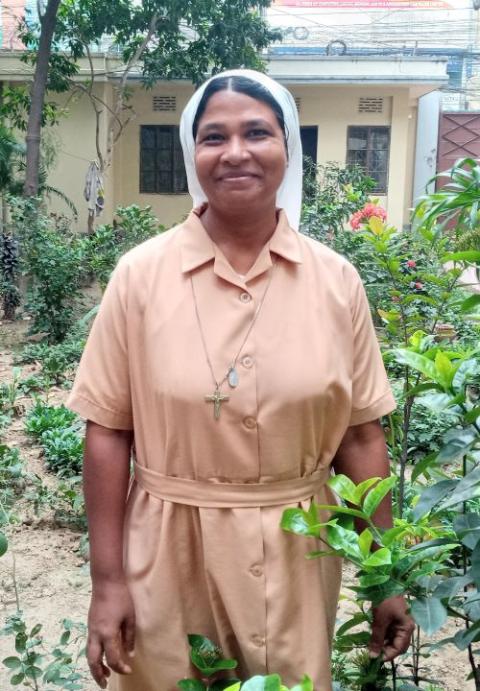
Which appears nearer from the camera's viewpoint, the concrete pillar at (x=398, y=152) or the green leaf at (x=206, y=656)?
the green leaf at (x=206, y=656)

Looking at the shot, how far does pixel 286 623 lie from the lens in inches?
57.8

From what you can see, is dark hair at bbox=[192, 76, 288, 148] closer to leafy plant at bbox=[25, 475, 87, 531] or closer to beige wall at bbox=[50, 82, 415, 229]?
leafy plant at bbox=[25, 475, 87, 531]

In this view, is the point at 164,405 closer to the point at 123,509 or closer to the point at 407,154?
the point at 123,509

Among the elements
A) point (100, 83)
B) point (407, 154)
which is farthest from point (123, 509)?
point (407, 154)

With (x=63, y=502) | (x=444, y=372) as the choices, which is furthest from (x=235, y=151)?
(x=63, y=502)

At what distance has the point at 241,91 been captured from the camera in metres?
1.47

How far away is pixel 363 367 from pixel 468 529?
387mm

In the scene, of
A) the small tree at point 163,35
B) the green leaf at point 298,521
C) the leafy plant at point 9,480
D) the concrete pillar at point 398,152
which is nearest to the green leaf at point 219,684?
the green leaf at point 298,521

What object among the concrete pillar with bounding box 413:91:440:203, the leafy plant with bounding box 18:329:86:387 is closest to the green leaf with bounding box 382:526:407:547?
the leafy plant with bounding box 18:329:86:387

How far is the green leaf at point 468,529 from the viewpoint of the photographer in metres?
1.30

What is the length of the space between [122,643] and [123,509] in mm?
253

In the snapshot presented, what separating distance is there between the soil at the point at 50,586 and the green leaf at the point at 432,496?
1222 millimetres

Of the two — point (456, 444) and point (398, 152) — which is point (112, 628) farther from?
point (398, 152)

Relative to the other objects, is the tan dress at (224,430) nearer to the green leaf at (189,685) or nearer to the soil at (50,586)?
the green leaf at (189,685)
